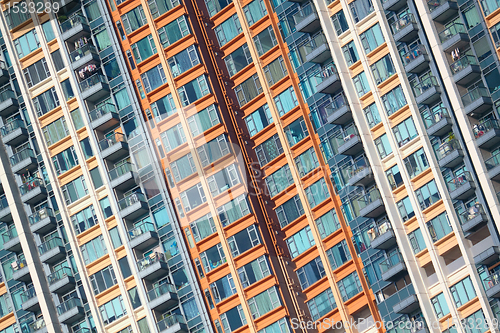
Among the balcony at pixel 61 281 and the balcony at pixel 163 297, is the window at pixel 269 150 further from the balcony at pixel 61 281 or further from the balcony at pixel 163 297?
the balcony at pixel 61 281

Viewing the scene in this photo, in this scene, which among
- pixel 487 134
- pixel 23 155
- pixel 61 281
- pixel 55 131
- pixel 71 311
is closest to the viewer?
pixel 487 134

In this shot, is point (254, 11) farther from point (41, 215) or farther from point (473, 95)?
point (41, 215)

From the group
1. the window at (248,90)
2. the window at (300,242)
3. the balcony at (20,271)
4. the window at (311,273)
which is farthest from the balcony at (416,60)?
the balcony at (20,271)

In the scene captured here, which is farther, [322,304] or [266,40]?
[266,40]

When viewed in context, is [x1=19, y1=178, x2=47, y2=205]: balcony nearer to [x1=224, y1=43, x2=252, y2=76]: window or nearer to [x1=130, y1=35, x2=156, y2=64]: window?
[x1=130, y1=35, x2=156, y2=64]: window

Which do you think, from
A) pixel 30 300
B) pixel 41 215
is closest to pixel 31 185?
pixel 41 215

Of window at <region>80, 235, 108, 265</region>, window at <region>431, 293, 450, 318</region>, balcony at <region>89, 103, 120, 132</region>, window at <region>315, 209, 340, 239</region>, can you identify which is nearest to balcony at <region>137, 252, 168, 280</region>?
window at <region>80, 235, 108, 265</region>

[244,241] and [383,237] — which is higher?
[244,241]
